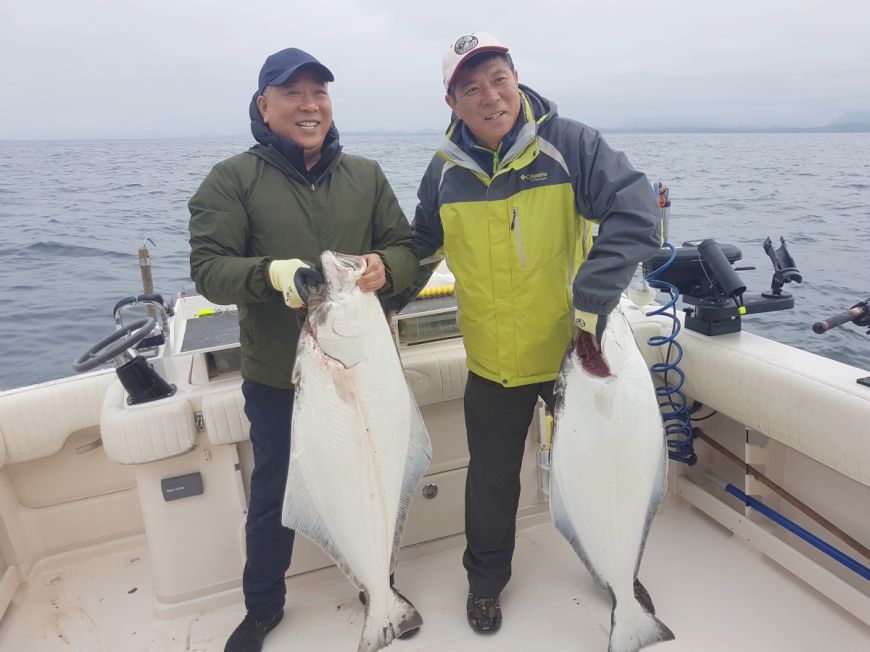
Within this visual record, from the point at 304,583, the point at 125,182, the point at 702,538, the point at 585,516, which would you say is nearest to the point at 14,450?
the point at 304,583

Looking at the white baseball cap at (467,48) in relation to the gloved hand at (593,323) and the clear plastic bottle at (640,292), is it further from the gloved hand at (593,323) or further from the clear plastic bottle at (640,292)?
the clear plastic bottle at (640,292)

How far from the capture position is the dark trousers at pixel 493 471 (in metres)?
2.62

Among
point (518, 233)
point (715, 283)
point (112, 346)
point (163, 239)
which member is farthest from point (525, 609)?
point (163, 239)

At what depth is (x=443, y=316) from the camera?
3.17 meters

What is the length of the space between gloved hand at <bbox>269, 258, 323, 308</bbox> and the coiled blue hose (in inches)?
77.3

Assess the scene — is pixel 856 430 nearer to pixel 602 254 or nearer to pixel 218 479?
pixel 602 254

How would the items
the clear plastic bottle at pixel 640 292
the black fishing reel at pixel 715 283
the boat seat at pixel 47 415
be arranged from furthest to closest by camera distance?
1. the clear plastic bottle at pixel 640 292
2. the boat seat at pixel 47 415
3. the black fishing reel at pixel 715 283

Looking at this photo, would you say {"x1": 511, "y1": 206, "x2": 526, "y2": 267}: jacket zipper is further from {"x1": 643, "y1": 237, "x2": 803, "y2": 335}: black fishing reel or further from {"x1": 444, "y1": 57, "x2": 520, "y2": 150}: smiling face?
{"x1": 643, "y1": 237, "x2": 803, "y2": 335}: black fishing reel

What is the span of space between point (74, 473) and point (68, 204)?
57.6 ft

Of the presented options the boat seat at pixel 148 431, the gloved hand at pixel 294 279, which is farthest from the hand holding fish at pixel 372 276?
the boat seat at pixel 148 431

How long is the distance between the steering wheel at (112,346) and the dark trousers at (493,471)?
1.51 metres

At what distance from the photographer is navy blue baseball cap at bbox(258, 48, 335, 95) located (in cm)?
222

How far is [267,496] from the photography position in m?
2.54

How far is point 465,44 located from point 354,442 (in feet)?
5.05
